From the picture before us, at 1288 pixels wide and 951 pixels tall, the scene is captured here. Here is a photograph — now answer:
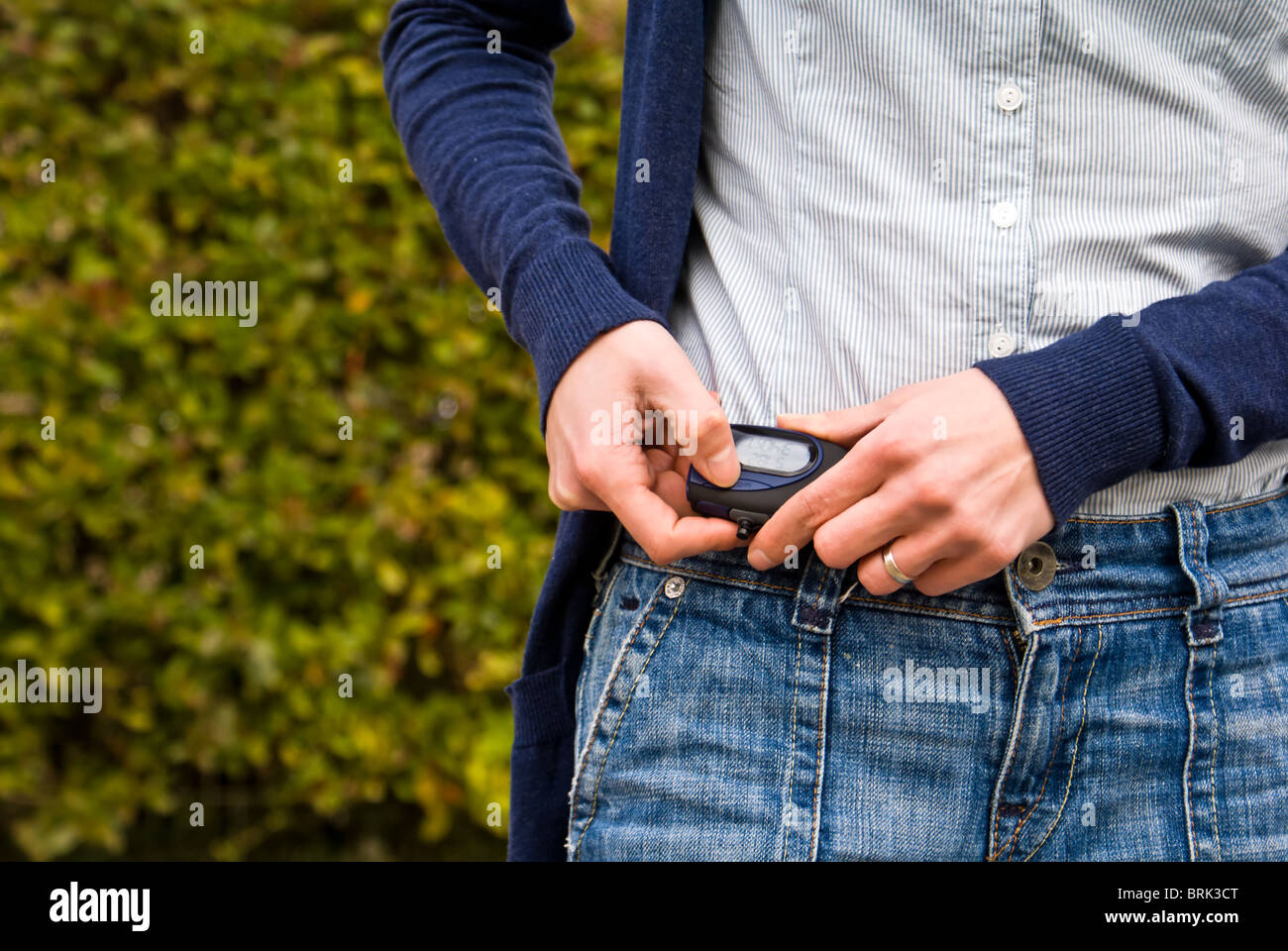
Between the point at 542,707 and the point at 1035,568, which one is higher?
the point at 1035,568

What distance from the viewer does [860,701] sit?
1.02m

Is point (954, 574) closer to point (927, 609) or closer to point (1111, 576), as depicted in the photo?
point (927, 609)

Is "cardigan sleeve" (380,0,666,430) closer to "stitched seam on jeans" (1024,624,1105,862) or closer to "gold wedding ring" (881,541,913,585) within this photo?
"gold wedding ring" (881,541,913,585)

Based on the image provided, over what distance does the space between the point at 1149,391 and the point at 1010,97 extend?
33cm

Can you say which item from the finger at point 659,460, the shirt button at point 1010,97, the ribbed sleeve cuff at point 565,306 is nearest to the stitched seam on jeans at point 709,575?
the finger at point 659,460

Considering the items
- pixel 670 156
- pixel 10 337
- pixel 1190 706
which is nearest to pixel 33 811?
pixel 10 337

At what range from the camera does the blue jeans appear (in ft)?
3.29

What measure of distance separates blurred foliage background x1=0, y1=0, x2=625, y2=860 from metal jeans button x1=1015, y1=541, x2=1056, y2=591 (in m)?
2.01

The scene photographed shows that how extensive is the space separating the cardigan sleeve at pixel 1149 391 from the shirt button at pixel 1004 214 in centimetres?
14

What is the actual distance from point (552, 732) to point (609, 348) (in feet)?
1.73

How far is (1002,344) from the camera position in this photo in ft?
3.41

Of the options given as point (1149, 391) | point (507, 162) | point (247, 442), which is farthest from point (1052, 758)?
point (247, 442)

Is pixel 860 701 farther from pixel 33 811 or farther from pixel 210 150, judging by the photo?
pixel 33 811

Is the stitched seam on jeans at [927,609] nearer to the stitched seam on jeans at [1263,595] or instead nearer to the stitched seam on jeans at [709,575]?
the stitched seam on jeans at [709,575]
